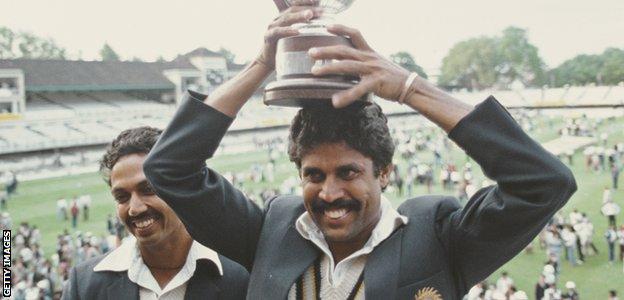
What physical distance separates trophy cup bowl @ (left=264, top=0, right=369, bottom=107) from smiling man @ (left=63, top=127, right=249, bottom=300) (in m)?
0.77

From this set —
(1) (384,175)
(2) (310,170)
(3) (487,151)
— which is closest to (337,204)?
(2) (310,170)

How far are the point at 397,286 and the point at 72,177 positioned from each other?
25773 mm

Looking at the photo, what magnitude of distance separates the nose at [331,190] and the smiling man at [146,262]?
785 mm

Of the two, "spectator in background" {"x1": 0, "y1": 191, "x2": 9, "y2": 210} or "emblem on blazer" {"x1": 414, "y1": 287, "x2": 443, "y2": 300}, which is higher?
"emblem on blazer" {"x1": 414, "y1": 287, "x2": 443, "y2": 300}

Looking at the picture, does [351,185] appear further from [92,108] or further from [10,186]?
[92,108]

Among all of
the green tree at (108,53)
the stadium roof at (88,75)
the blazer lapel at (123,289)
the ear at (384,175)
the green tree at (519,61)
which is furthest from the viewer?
the green tree at (519,61)

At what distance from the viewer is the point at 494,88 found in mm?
71188

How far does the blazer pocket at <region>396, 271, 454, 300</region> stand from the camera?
168 centimetres

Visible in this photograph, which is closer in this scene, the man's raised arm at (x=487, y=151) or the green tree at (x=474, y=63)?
the man's raised arm at (x=487, y=151)

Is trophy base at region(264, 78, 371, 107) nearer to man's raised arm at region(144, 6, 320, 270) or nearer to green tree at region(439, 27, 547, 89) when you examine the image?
man's raised arm at region(144, 6, 320, 270)

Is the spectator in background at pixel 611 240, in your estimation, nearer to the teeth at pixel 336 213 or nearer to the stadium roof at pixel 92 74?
the teeth at pixel 336 213

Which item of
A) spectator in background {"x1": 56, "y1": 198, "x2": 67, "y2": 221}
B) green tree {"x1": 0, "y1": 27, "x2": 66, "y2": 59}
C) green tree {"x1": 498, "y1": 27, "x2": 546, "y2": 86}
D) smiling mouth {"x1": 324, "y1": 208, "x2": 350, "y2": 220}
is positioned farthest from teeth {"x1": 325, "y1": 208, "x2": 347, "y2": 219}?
green tree {"x1": 498, "y1": 27, "x2": 546, "y2": 86}

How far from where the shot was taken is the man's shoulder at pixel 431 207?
71.4 inches

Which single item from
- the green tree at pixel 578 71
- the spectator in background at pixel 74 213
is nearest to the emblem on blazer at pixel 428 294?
the spectator in background at pixel 74 213
